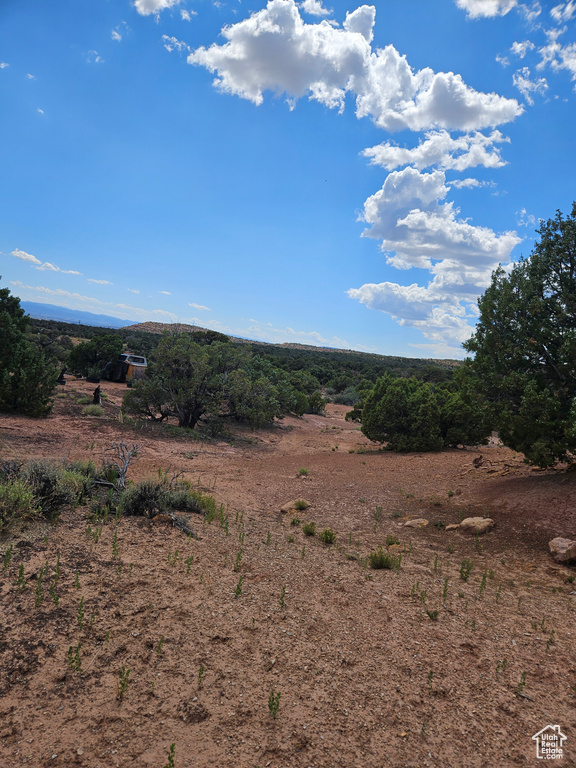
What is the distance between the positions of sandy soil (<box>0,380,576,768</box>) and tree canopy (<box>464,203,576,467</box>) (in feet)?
6.48

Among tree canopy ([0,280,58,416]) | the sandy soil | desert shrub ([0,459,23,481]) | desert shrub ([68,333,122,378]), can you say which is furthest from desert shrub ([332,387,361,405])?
desert shrub ([0,459,23,481])

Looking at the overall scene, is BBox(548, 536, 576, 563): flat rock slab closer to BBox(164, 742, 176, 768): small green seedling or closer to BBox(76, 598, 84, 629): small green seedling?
BBox(164, 742, 176, 768): small green seedling

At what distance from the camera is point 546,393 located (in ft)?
29.0

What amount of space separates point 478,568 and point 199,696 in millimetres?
5071

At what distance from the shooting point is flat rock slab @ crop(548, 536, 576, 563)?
669cm

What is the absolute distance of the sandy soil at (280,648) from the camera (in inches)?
118

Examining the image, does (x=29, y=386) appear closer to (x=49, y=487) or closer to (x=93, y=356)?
(x=49, y=487)

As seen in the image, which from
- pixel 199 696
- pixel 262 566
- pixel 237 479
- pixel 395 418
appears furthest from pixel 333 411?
pixel 199 696

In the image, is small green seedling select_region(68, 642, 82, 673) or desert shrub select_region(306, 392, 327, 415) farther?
desert shrub select_region(306, 392, 327, 415)

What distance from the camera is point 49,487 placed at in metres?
6.71

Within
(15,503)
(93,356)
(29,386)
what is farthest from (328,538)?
(93,356)

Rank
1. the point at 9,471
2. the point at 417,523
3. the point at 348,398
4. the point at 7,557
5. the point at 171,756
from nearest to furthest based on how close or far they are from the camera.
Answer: the point at 171,756 < the point at 7,557 < the point at 9,471 < the point at 417,523 < the point at 348,398

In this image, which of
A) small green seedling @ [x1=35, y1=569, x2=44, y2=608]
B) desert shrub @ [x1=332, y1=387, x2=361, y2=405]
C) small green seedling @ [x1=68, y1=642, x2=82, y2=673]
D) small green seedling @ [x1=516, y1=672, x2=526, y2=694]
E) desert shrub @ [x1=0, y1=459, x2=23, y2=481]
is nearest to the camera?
small green seedling @ [x1=68, y1=642, x2=82, y2=673]

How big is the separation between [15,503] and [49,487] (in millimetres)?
776
